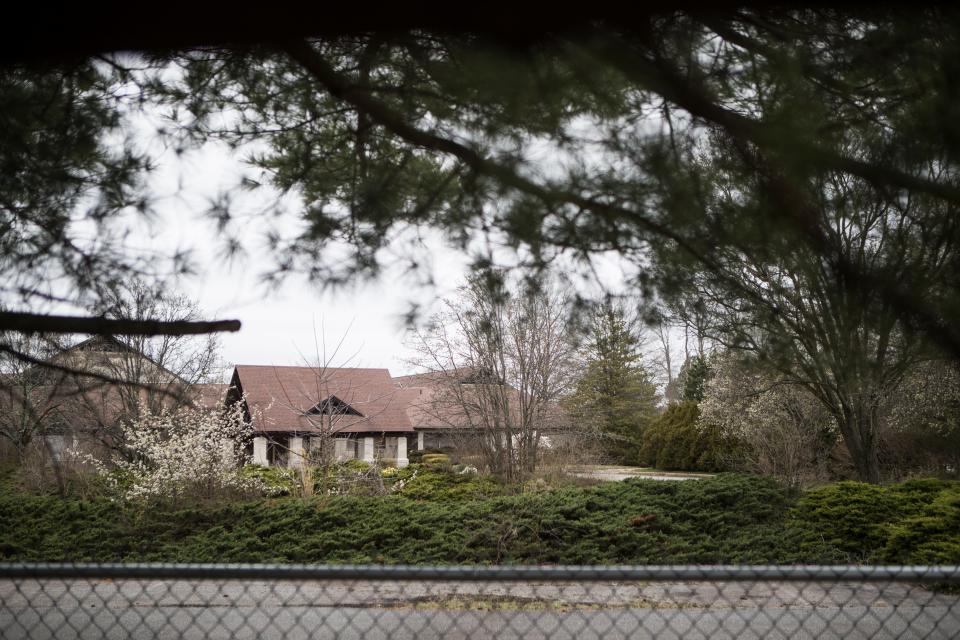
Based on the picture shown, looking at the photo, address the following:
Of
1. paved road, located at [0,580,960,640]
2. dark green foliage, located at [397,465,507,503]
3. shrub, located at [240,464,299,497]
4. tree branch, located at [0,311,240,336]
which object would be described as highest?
tree branch, located at [0,311,240,336]

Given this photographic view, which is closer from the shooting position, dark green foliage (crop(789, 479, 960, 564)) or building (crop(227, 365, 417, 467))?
dark green foliage (crop(789, 479, 960, 564))

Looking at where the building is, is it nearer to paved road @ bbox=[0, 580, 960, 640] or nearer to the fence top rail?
paved road @ bbox=[0, 580, 960, 640]

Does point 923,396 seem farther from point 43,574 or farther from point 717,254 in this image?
point 43,574

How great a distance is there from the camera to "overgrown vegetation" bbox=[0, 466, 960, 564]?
7.57 meters

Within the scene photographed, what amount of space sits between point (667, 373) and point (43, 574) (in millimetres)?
28609

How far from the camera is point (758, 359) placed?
3.05 metres

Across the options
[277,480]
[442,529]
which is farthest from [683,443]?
[442,529]

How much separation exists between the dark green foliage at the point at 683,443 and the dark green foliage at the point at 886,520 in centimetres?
1097

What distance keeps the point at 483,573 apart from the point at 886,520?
273 inches

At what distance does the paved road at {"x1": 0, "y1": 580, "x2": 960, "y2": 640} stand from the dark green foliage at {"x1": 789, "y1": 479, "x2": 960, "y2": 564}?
570 millimetres

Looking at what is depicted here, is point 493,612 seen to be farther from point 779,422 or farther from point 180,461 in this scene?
point 779,422

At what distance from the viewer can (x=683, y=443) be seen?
2120cm

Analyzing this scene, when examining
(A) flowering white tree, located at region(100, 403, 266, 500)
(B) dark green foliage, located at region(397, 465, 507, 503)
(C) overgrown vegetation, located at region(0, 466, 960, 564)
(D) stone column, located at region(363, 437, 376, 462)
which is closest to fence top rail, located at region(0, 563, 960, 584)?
(C) overgrown vegetation, located at region(0, 466, 960, 564)

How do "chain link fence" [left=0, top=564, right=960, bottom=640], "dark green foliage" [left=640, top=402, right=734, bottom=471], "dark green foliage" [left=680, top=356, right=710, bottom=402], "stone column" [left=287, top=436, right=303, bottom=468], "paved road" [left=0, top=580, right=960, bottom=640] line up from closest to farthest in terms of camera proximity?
"chain link fence" [left=0, top=564, right=960, bottom=640] < "paved road" [left=0, top=580, right=960, bottom=640] < "stone column" [left=287, top=436, right=303, bottom=468] < "dark green foliage" [left=640, top=402, right=734, bottom=471] < "dark green foliage" [left=680, top=356, right=710, bottom=402]
